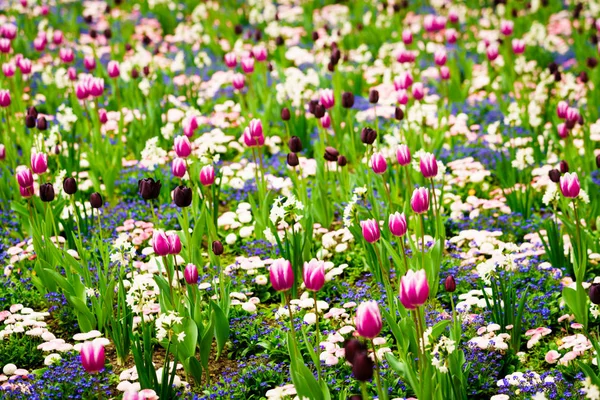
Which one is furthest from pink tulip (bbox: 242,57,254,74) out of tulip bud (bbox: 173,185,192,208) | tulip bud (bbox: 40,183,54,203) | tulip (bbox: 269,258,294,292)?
tulip (bbox: 269,258,294,292)

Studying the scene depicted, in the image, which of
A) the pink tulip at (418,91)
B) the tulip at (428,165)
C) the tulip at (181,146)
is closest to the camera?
the tulip at (428,165)

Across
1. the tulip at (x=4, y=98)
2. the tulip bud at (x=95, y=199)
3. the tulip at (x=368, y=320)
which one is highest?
the tulip at (x=4, y=98)

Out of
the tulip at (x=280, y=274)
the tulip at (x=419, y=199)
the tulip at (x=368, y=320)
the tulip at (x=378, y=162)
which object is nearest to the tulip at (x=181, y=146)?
the tulip at (x=378, y=162)

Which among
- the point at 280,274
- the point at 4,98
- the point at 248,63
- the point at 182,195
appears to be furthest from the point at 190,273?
the point at 248,63

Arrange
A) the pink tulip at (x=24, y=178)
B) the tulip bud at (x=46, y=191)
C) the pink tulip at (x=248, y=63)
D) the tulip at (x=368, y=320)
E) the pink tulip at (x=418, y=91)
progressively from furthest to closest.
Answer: the pink tulip at (x=248, y=63)
the pink tulip at (x=418, y=91)
the pink tulip at (x=24, y=178)
the tulip bud at (x=46, y=191)
the tulip at (x=368, y=320)

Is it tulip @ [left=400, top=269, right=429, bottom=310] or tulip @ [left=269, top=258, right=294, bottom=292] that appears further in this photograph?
tulip @ [left=269, top=258, right=294, bottom=292]

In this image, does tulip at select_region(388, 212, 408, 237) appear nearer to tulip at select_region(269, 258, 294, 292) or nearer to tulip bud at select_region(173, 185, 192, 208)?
tulip at select_region(269, 258, 294, 292)

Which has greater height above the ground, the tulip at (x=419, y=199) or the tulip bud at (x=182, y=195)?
the tulip bud at (x=182, y=195)

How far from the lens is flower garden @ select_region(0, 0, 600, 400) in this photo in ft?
11.1

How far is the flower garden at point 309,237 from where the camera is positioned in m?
3.40

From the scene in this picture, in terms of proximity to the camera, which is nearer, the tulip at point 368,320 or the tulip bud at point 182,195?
the tulip at point 368,320

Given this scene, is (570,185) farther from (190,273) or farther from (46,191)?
(46,191)

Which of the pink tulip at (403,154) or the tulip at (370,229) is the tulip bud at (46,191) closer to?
the tulip at (370,229)

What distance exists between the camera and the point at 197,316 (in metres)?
3.58
